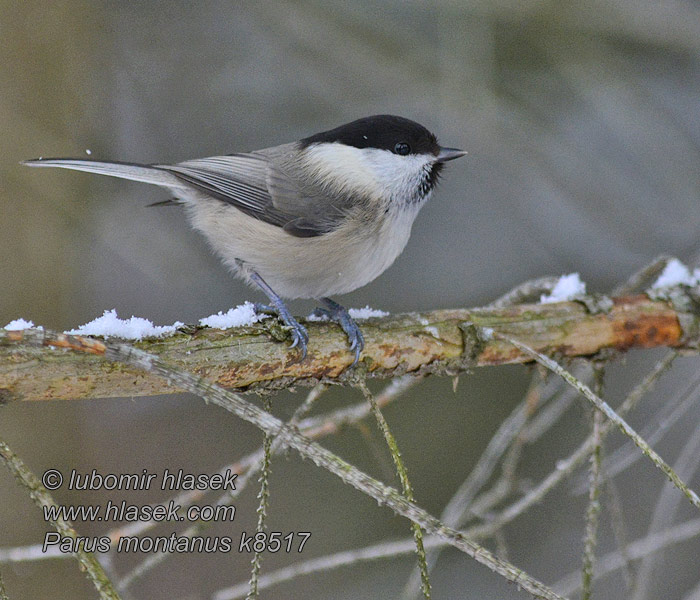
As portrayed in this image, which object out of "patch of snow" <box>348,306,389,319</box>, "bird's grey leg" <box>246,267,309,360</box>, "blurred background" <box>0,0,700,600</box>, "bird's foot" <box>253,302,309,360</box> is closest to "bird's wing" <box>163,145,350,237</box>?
"bird's grey leg" <box>246,267,309,360</box>

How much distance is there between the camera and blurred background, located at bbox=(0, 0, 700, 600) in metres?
3.05

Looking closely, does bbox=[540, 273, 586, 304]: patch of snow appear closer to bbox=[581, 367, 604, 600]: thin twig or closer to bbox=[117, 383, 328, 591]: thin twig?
bbox=[581, 367, 604, 600]: thin twig

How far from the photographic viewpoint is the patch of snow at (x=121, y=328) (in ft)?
4.45

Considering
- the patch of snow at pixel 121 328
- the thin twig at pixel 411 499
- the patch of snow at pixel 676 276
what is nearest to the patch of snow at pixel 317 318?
the patch of snow at pixel 121 328

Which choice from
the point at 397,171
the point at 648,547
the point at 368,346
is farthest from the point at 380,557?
the point at 397,171

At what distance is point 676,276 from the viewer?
2.14 meters

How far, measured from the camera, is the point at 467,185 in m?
4.55

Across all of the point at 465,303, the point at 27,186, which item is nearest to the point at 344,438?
the point at 465,303

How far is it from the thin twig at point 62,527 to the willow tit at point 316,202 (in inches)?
43.4

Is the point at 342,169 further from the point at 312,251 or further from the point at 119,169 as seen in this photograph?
the point at 119,169

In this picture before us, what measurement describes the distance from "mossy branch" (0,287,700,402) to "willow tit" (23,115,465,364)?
267 mm

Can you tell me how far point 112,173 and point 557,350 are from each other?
1.41 meters

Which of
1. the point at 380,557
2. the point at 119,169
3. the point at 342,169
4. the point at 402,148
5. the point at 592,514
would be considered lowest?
the point at 380,557

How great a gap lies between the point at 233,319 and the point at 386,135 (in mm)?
874
